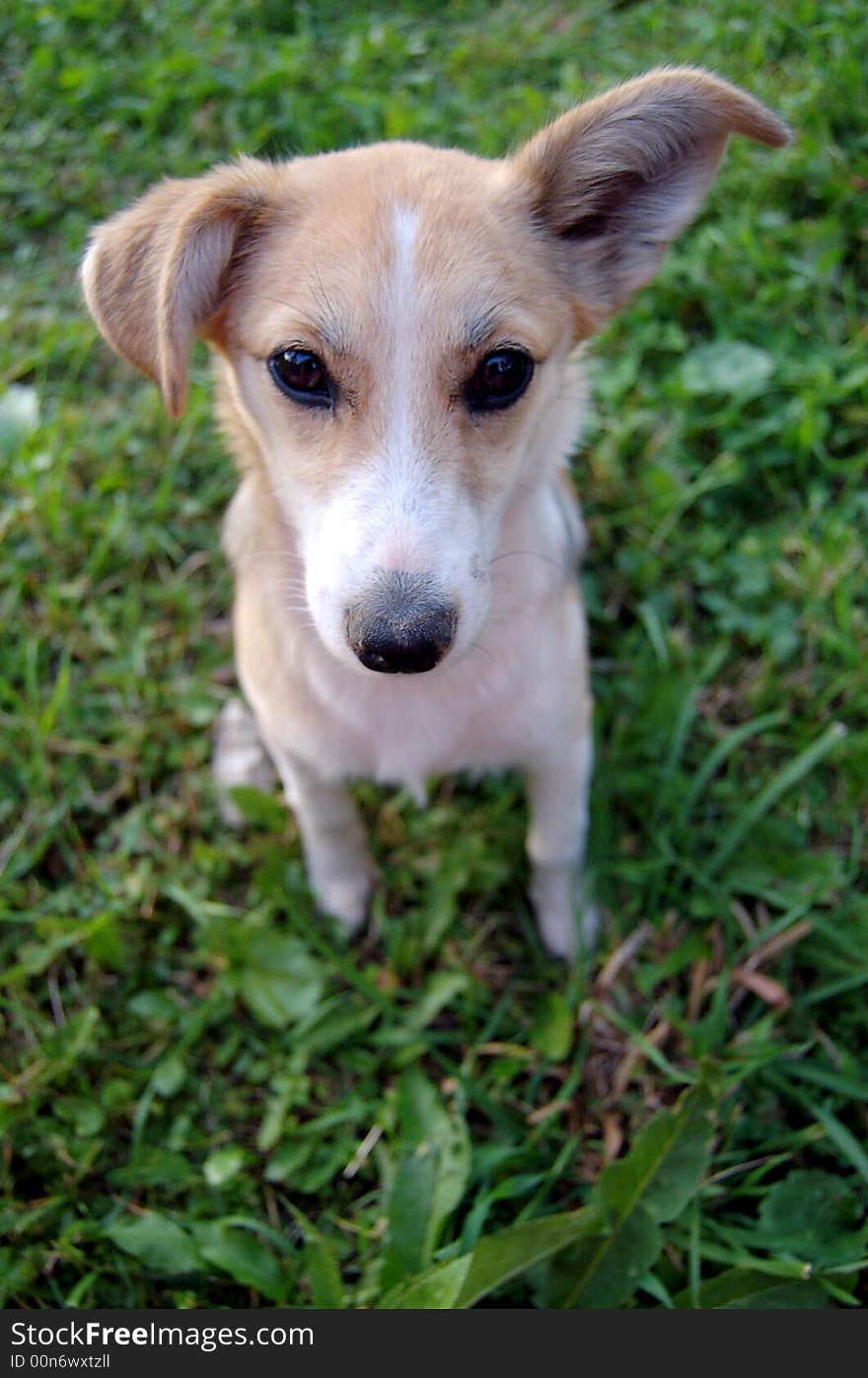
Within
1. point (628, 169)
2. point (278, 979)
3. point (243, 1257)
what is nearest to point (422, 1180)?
point (243, 1257)

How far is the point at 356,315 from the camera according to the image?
2.17 meters

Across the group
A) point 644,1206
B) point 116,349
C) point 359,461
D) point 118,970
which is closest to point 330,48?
point 116,349

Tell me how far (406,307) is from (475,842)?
186 cm

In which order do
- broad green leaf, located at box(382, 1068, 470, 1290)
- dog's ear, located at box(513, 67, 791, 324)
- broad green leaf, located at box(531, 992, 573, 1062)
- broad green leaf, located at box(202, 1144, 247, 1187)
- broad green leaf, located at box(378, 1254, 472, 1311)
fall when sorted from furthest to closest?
broad green leaf, located at box(531, 992, 573, 1062)
broad green leaf, located at box(202, 1144, 247, 1187)
broad green leaf, located at box(382, 1068, 470, 1290)
broad green leaf, located at box(378, 1254, 472, 1311)
dog's ear, located at box(513, 67, 791, 324)

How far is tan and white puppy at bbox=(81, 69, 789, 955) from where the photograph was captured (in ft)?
7.12

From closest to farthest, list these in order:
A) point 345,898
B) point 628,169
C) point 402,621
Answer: point 402,621, point 628,169, point 345,898

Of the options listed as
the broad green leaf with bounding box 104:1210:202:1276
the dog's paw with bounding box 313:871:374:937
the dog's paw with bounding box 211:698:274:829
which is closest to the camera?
the broad green leaf with bounding box 104:1210:202:1276

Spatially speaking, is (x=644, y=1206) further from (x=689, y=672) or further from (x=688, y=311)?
(x=688, y=311)

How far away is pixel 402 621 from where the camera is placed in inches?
81.9

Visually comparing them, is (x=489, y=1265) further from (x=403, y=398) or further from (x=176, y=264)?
(x=176, y=264)

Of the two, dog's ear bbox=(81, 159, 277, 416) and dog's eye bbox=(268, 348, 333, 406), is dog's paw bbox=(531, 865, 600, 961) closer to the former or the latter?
dog's eye bbox=(268, 348, 333, 406)

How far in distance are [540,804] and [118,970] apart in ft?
4.87

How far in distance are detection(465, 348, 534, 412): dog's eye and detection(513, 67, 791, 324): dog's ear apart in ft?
1.15

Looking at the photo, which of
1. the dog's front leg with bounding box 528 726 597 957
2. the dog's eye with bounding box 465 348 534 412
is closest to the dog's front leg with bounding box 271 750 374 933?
the dog's front leg with bounding box 528 726 597 957
